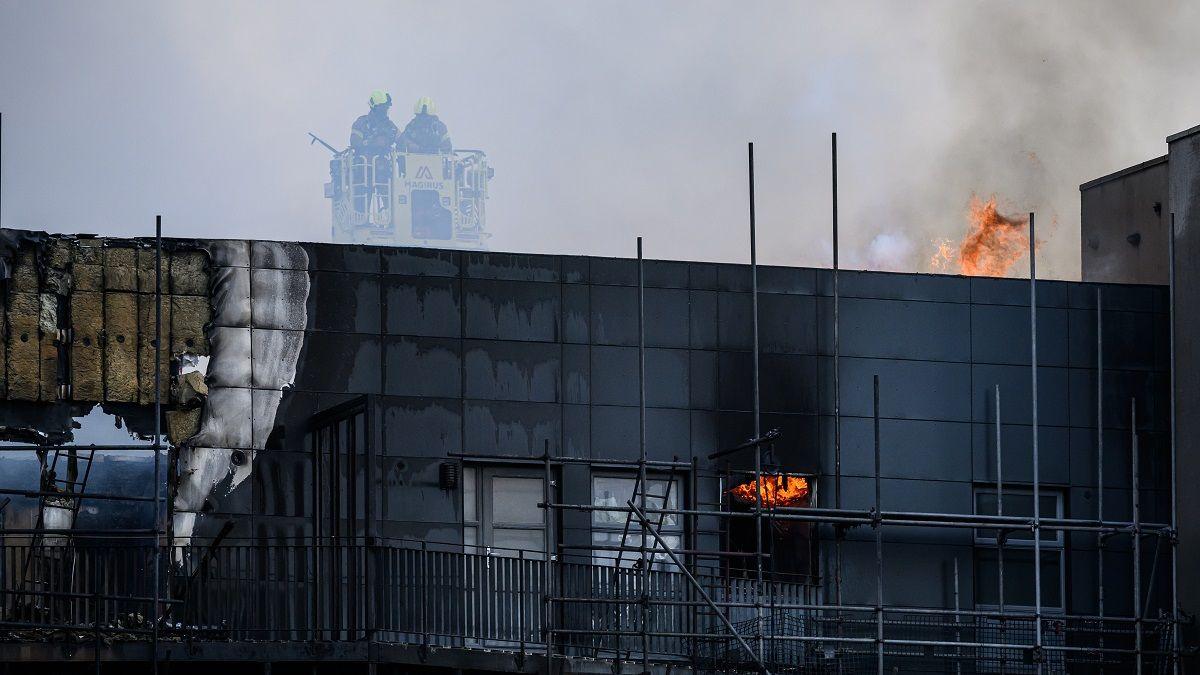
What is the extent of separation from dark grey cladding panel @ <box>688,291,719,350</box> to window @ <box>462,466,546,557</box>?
2.86 m

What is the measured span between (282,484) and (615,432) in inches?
172

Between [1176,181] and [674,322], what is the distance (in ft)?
24.2

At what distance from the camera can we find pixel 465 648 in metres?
23.6

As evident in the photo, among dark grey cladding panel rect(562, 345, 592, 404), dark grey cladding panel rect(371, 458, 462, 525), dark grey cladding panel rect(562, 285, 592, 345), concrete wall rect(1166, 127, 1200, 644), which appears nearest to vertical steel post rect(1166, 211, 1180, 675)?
concrete wall rect(1166, 127, 1200, 644)

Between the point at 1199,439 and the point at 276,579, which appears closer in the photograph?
the point at 276,579

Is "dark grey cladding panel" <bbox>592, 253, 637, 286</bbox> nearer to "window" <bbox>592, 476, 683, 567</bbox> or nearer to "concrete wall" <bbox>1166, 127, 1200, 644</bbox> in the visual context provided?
"window" <bbox>592, 476, 683, 567</bbox>

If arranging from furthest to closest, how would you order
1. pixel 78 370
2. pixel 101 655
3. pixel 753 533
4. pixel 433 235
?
pixel 433 235 < pixel 753 533 < pixel 78 370 < pixel 101 655

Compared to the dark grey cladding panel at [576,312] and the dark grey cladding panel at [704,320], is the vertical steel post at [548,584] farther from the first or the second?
the dark grey cladding panel at [704,320]

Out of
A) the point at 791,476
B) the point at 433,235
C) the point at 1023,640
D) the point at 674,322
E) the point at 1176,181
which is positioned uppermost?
the point at 433,235

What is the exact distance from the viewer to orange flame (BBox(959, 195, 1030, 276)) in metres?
34.9

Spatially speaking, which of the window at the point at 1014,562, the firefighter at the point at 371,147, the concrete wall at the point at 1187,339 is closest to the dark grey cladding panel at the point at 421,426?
the window at the point at 1014,562

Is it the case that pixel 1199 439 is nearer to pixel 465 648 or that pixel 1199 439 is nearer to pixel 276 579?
pixel 465 648

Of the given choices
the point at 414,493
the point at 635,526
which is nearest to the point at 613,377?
the point at 635,526

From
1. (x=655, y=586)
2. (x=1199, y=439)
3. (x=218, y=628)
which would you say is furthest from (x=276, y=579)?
(x=1199, y=439)
